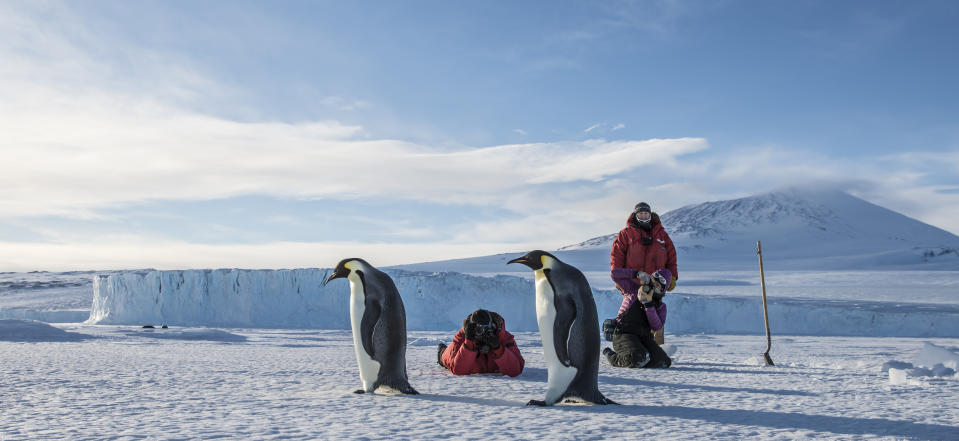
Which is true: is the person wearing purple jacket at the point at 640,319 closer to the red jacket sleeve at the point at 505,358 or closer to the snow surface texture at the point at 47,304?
the red jacket sleeve at the point at 505,358

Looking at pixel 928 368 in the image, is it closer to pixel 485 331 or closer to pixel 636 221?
pixel 636 221

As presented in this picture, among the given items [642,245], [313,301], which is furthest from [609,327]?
[313,301]

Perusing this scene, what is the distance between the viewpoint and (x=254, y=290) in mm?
20844

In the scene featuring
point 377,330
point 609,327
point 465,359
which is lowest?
point 465,359

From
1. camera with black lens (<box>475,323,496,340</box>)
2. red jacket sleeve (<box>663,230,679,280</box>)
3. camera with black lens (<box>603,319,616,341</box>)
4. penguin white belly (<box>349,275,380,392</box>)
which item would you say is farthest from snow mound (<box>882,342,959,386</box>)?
penguin white belly (<box>349,275,380,392</box>)

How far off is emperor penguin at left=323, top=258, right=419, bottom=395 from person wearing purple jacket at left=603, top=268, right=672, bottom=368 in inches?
91.7

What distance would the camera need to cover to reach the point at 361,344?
421 centimetres

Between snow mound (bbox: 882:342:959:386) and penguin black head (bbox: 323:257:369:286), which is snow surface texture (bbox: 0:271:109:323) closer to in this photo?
penguin black head (bbox: 323:257:369:286)

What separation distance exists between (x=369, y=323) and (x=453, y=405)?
0.83m

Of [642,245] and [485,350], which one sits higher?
[642,245]

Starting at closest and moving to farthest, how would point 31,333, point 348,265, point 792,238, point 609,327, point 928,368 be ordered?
point 348,265 → point 928,368 → point 609,327 → point 31,333 → point 792,238

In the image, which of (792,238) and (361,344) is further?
(792,238)

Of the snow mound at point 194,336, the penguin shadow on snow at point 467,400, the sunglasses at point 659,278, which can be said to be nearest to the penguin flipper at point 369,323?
the penguin shadow on snow at point 467,400

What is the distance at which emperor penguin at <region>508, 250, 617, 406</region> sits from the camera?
12.0 ft
